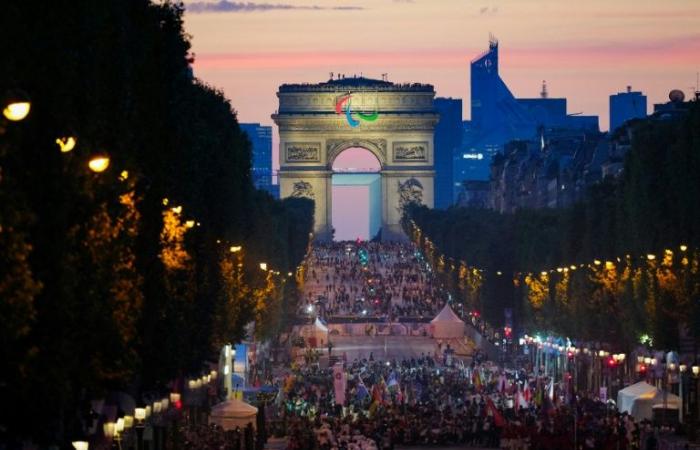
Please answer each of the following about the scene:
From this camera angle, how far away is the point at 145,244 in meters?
38.5

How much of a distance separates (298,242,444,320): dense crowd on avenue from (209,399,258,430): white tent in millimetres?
64245

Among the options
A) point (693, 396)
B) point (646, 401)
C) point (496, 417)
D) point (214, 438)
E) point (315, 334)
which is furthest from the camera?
point (315, 334)

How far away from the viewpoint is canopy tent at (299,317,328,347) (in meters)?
95.4

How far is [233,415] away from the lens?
48.6 meters

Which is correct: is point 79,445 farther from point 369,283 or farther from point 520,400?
point 369,283

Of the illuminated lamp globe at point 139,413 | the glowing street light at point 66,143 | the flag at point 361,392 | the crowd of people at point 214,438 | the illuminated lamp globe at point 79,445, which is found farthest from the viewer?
the flag at point 361,392

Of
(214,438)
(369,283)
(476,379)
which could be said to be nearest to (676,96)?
(369,283)

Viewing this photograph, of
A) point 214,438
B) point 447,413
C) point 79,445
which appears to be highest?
point 79,445

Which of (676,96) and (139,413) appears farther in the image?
(676,96)

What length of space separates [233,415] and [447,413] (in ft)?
19.9

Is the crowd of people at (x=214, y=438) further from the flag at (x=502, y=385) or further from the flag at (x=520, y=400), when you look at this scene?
the flag at (x=502, y=385)

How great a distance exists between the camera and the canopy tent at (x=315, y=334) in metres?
95.4

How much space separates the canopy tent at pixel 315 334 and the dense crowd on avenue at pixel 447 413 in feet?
60.1

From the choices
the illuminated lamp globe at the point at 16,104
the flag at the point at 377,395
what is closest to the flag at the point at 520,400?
the flag at the point at 377,395
